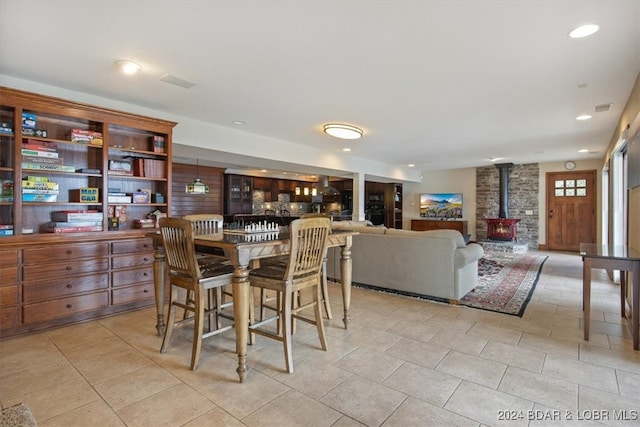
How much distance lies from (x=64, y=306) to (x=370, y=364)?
2963 mm

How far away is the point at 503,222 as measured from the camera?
885 centimetres

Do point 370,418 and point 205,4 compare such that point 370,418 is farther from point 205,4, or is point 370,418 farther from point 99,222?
point 99,222

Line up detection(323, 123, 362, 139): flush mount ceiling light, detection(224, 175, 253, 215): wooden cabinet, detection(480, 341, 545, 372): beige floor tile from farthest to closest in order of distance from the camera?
detection(224, 175, 253, 215): wooden cabinet, detection(323, 123, 362, 139): flush mount ceiling light, detection(480, 341, 545, 372): beige floor tile

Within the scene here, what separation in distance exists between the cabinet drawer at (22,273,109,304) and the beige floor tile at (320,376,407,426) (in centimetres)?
273

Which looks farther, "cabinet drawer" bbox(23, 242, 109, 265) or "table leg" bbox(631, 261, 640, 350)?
"cabinet drawer" bbox(23, 242, 109, 265)

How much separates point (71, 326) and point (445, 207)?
9.83 m

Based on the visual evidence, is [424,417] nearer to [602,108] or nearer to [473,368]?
[473,368]

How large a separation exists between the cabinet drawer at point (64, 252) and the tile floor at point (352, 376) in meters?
0.67

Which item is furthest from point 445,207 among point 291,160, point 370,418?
point 370,418

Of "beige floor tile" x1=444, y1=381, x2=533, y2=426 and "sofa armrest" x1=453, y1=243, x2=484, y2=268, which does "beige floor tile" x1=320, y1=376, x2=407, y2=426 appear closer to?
"beige floor tile" x1=444, y1=381, x2=533, y2=426

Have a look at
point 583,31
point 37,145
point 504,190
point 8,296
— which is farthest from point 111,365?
point 504,190

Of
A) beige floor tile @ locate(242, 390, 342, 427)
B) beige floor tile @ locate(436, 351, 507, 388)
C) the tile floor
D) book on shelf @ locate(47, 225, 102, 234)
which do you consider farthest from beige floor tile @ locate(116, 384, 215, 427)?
book on shelf @ locate(47, 225, 102, 234)

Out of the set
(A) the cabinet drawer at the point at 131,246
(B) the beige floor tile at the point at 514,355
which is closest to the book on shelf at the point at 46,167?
(A) the cabinet drawer at the point at 131,246

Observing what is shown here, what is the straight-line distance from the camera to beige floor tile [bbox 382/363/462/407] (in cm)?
200
